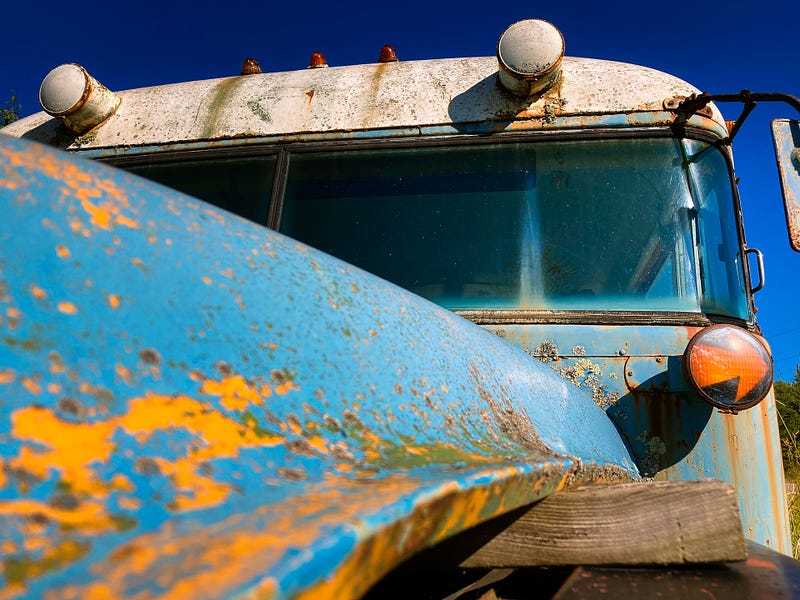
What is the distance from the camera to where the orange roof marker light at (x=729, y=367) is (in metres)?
1.64

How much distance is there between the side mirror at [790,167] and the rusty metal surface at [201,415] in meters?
1.53

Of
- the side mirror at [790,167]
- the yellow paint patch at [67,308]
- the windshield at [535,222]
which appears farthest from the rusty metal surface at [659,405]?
the yellow paint patch at [67,308]

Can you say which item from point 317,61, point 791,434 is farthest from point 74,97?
point 791,434

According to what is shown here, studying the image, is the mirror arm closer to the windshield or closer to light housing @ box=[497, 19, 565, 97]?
the windshield


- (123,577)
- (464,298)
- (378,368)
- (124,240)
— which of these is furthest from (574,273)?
(123,577)

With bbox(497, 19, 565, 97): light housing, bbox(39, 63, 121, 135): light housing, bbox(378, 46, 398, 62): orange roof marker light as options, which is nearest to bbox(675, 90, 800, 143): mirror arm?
bbox(497, 19, 565, 97): light housing

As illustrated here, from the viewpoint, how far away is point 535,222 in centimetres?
203

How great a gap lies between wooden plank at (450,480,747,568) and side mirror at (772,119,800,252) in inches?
52.0

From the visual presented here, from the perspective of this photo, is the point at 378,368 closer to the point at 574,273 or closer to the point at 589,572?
the point at 589,572

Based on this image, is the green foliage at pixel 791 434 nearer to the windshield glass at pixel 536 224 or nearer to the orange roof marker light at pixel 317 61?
the windshield glass at pixel 536 224

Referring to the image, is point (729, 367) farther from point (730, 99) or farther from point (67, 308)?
point (67, 308)

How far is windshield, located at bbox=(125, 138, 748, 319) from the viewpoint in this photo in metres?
1.97

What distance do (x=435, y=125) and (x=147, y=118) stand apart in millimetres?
1067

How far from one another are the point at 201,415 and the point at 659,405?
165 cm
